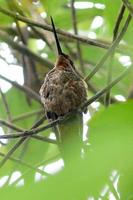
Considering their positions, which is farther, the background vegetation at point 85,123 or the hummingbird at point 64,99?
the hummingbird at point 64,99

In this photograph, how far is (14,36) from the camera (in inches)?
180

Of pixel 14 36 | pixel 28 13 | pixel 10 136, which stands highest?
pixel 14 36

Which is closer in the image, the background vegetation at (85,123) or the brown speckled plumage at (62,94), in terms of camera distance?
the background vegetation at (85,123)

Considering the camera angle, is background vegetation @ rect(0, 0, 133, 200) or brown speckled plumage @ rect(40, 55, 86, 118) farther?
brown speckled plumage @ rect(40, 55, 86, 118)

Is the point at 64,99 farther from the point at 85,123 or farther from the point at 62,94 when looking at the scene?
the point at 85,123

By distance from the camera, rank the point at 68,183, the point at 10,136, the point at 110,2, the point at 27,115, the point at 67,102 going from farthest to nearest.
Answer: the point at 27,115
the point at 67,102
the point at 110,2
the point at 10,136
the point at 68,183

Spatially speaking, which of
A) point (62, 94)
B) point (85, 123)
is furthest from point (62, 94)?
point (85, 123)

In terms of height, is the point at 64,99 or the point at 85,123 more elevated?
the point at 64,99

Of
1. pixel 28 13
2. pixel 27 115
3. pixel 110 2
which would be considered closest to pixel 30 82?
pixel 27 115

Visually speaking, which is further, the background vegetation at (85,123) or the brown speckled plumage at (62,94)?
the brown speckled plumage at (62,94)

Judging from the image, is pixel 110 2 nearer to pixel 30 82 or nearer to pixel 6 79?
pixel 6 79

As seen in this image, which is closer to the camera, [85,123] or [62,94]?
[85,123]

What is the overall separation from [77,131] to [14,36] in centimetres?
206

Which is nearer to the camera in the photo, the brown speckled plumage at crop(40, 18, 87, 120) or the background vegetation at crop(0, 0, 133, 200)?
the background vegetation at crop(0, 0, 133, 200)
